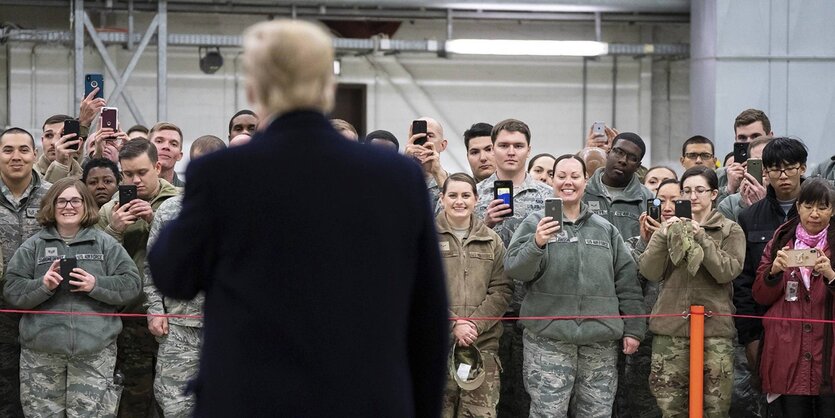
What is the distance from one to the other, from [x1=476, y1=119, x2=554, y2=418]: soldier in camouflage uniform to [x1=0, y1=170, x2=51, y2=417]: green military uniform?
2.55 metres

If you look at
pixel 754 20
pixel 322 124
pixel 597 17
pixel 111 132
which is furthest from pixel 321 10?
pixel 322 124

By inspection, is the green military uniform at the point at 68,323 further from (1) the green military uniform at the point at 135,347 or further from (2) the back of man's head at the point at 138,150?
(2) the back of man's head at the point at 138,150

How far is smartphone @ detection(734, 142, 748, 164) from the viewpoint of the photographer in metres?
7.60

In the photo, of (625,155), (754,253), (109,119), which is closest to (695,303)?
(754,253)

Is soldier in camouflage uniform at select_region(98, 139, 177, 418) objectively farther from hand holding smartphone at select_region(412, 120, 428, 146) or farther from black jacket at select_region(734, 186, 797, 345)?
black jacket at select_region(734, 186, 797, 345)

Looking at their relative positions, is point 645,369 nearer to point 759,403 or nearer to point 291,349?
point 759,403

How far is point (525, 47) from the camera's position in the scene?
15.3m

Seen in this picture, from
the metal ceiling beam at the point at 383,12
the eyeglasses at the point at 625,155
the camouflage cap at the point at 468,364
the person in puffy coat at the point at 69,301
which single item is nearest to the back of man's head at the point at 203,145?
the person in puffy coat at the point at 69,301

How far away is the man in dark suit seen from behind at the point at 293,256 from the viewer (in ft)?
8.30

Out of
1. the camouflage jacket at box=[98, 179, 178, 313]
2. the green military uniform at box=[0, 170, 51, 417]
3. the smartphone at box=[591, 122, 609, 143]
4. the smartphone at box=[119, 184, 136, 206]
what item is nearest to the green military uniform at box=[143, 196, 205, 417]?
the smartphone at box=[119, 184, 136, 206]

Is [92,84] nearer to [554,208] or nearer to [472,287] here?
[472,287]

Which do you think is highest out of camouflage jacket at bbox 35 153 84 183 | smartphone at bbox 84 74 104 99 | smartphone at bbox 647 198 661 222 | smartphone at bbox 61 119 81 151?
smartphone at bbox 84 74 104 99

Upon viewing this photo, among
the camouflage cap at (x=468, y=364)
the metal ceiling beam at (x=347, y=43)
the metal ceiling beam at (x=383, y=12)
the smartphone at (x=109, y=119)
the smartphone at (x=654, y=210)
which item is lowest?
the camouflage cap at (x=468, y=364)

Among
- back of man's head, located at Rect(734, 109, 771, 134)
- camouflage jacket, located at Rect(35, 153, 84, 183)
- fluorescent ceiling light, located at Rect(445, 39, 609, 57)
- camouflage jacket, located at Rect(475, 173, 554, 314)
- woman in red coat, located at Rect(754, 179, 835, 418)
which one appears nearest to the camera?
woman in red coat, located at Rect(754, 179, 835, 418)
